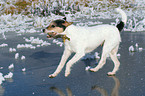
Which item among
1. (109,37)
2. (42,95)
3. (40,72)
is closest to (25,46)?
(40,72)

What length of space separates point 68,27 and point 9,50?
591 centimetres

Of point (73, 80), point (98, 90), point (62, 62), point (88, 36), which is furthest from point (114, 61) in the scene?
point (98, 90)

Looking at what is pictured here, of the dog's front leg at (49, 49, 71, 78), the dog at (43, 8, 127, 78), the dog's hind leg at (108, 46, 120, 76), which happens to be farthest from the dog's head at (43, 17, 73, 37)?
the dog's hind leg at (108, 46, 120, 76)

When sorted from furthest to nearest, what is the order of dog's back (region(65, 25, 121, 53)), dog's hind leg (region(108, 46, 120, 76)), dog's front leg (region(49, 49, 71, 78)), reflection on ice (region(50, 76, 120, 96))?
dog's hind leg (region(108, 46, 120, 76))
dog's front leg (region(49, 49, 71, 78))
dog's back (region(65, 25, 121, 53))
reflection on ice (region(50, 76, 120, 96))

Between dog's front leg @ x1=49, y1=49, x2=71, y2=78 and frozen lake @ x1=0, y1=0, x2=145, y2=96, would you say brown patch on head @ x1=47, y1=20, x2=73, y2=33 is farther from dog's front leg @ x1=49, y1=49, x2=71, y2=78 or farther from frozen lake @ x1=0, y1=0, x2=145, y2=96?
frozen lake @ x1=0, y1=0, x2=145, y2=96

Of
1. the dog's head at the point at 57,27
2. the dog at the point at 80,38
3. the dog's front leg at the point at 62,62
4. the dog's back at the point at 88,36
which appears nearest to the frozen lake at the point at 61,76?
the dog's front leg at the point at 62,62

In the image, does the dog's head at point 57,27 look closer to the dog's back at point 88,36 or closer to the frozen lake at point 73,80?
the dog's back at point 88,36

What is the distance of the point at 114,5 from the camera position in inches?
1641

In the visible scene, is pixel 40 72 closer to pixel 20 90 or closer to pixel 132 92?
pixel 20 90

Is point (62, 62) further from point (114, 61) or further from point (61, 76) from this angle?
point (114, 61)

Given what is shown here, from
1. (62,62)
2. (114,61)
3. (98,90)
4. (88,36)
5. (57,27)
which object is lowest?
(98,90)

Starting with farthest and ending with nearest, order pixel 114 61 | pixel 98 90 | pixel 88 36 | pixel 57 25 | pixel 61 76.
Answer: pixel 114 61 < pixel 61 76 < pixel 88 36 < pixel 57 25 < pixel 98 90

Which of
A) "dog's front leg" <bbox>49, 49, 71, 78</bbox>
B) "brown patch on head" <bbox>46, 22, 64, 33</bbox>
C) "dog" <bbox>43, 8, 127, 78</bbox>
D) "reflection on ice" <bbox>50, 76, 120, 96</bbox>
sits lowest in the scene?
"reflection on ice" <bbox>50, 76, 120, 96</bbox>

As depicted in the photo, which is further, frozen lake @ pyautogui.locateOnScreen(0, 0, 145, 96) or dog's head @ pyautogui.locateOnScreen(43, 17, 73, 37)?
dog's head @ pyautogui.locateOnScreen(43, 17, 73, 37)
